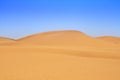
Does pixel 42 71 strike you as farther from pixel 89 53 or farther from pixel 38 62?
pixel 89 53

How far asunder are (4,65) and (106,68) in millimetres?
3147

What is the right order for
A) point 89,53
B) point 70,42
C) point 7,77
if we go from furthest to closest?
point 70,42 < point 89,53 < point 7,77

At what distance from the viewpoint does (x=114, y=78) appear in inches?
189

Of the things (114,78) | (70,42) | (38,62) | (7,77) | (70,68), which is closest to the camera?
(7,77)

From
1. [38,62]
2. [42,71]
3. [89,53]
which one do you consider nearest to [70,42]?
[89,53]

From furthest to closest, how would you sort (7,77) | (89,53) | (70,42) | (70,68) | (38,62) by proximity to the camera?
1. (70,42)
2. (89,53)
3. (38,62)
4. (70,68)
5. (7,77)

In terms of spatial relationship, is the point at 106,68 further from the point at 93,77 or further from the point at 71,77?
the point at 71,77

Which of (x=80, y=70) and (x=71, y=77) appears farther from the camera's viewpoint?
(x=80, y=70)

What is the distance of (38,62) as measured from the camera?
6246 mm

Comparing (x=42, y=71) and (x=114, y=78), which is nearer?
(x=114, y=78)

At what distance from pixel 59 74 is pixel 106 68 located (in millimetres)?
1719

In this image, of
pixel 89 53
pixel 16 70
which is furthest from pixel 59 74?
pixel 89 53

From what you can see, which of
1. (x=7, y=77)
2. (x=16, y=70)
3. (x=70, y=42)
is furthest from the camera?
(x=70, y=42)

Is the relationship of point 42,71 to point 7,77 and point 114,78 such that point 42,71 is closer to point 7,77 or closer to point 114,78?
point 7,77
